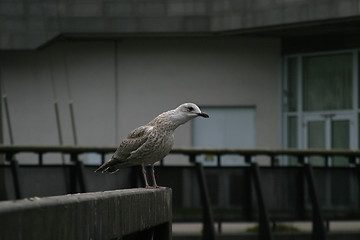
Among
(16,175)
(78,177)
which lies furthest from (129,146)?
(78,177)

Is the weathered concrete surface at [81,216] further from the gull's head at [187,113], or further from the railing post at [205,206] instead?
the railing post at [205,206]

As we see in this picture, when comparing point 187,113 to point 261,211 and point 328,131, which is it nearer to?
point 261,211

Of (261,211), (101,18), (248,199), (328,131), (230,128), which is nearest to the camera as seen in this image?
(261,211)

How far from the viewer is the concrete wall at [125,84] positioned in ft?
128

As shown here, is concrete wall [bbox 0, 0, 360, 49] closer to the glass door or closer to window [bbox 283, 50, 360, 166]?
window [bbox 283, 50, 360, 166]

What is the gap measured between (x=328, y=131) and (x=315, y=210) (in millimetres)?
20574

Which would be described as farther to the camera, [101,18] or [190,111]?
[101,18]

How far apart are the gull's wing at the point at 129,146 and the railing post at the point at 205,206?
6366mm

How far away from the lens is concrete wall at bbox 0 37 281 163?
38.9 meters

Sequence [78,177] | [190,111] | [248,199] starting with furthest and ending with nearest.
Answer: [248,199], [78,177], [190,111]

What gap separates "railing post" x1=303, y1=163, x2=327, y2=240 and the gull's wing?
7431 mm

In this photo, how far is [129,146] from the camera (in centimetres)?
991

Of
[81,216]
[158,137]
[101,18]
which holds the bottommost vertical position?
[81,216]

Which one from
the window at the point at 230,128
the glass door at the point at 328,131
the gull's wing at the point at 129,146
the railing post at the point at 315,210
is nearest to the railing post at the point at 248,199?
the railing post at the point at 315,210
